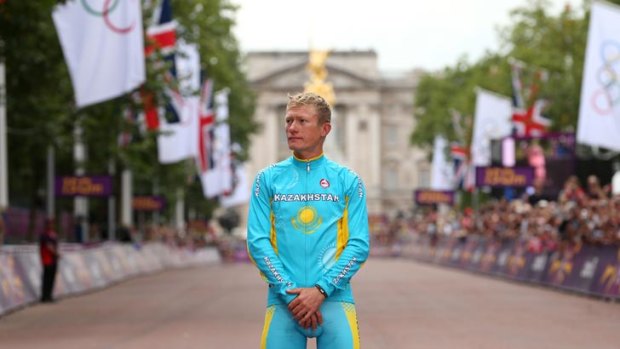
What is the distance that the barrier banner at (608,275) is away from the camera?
24283 mm

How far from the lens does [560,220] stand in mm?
28453

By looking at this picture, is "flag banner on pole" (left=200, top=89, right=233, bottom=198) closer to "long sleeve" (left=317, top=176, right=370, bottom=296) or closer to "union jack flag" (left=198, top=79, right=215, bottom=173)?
"union jack flag" (left=198, top=79, right=215, bottom=173)

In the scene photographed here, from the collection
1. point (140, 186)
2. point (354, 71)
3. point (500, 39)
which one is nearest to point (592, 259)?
point (140, 186)

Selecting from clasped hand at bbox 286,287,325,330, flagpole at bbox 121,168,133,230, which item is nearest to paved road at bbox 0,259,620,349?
clasped hand at bbox 286,287,325,330

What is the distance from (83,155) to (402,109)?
440ft

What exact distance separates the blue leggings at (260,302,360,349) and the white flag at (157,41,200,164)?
3137cm

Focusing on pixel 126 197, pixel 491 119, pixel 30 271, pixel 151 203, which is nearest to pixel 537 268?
pixel 30 271

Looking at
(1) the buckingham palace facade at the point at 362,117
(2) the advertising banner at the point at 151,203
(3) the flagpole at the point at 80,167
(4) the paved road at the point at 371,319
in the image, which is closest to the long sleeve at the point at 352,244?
(4) the paved road at the point at 371,319

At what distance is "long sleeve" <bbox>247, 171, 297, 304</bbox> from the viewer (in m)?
7.22

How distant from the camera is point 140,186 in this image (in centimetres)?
6556

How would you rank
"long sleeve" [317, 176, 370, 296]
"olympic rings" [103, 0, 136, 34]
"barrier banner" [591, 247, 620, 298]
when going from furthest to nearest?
1. "olympic rings" [103, 0, 136, 34]
2. "barrier banner" [591, 247, 620, 298]
3. "long sleeve" [317, 176, 370, 296]

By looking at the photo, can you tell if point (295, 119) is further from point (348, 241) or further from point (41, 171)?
point (41, 171)

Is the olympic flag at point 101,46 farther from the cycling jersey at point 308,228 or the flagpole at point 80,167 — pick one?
the cycling jersey at point 308,228

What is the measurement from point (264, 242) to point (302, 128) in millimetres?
615
